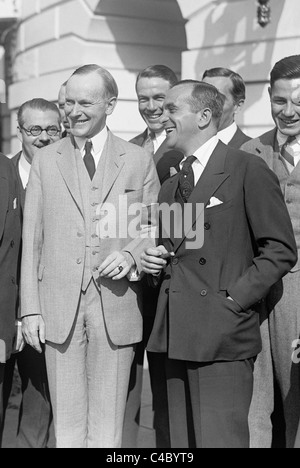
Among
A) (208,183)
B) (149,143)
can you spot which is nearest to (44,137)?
(149,143)

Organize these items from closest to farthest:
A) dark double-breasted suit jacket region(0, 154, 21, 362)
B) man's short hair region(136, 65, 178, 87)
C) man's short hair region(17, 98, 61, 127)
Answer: dark double-breasted suit jacket region(0, 154, 21, 362) < man's short hair region(136, 65, 178, 87) < man's short hair region(17, 98, 61, 127)

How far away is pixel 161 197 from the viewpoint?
3.65 metres

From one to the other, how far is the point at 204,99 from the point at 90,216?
0.76 m

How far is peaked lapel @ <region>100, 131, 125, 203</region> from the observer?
3.67 meters

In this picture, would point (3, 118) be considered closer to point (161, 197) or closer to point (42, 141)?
point (42, 141)

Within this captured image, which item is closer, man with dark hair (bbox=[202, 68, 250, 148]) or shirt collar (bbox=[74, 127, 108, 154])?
shirt collar (bbox=[74, 127, 108, 154])

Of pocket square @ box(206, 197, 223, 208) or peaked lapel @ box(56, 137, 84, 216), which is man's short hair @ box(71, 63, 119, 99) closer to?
peaked lapel @ box(56, 137, 84, 216)

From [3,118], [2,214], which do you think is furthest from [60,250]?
[3,118]

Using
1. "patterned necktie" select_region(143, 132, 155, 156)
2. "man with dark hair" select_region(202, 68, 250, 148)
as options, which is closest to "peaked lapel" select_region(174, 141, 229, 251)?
"man with dark hair" select_region(202, 68, 250, 148)

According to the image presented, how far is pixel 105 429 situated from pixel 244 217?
4.01ft

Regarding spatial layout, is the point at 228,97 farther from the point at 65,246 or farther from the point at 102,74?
the point at 65,246

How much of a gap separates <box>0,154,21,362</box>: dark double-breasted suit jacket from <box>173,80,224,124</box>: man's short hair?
100 cm

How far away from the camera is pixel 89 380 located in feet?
12.1

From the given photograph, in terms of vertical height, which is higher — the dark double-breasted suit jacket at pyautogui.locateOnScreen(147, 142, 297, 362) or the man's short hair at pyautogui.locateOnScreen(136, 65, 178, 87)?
the man's short hair at pyautogui.locateOnScreen(136, 65, 178, 87)
